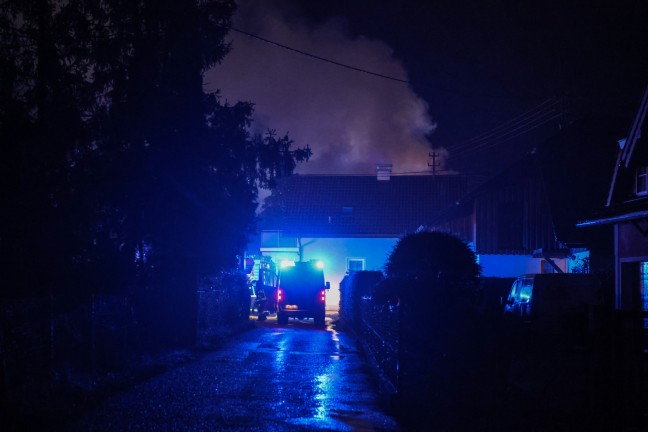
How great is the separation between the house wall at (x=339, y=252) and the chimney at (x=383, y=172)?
797 centimetres

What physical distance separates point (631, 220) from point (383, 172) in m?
39.4

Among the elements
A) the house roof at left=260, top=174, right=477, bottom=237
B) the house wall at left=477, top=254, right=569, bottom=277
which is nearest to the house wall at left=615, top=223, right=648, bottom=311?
the house wall at left=477, top=254, right=569, bottom=277

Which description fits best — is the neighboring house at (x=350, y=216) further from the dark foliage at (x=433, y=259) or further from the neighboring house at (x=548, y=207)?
the dark foliage at (x=433, y=259)

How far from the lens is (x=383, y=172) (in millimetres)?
56094

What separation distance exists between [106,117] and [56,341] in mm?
9508

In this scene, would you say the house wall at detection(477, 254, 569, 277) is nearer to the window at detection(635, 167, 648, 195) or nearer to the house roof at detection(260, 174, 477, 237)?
the house roof at detection(260, 174, 477, 237)

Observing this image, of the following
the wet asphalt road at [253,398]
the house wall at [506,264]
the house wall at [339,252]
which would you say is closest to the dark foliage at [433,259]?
the wet asphalt road at [253,398]

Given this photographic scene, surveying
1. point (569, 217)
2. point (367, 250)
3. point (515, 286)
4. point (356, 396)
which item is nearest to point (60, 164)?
point (356, 396)

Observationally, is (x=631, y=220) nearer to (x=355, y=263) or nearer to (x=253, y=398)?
(x=253, y=398)

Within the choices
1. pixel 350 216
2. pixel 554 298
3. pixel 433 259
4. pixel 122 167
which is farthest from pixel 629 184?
pixel 350 216

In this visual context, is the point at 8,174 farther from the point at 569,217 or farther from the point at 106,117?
the point at 569,217

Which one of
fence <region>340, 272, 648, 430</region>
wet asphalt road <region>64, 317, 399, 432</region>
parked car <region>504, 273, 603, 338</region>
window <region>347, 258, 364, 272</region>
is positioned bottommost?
wet asphalt road <region>64, 317, 399, 432</region>

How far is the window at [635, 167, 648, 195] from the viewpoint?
717 inches

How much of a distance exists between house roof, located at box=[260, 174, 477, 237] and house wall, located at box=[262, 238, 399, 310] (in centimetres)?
52
